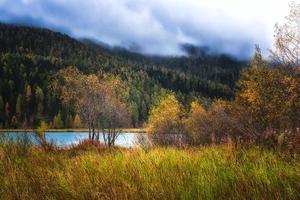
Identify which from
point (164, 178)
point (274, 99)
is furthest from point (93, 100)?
point (164, 178)

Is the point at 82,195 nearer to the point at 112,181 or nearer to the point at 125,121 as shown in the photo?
the point at 112,181

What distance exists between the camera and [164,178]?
6797 mm

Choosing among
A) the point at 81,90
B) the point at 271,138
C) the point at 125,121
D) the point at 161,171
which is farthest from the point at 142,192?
the point at 125,121

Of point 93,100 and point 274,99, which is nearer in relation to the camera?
point 274,99

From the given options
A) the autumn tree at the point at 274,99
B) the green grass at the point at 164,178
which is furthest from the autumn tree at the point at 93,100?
the green grass at the point at 164,178

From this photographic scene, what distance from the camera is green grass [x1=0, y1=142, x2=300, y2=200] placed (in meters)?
6.00

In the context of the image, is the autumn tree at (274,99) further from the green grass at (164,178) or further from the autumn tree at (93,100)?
the autumn tree at (93,100)

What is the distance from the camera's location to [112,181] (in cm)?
716

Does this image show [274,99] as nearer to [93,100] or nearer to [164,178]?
[164,178]

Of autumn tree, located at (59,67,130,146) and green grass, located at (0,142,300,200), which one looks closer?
green grass, located at (0,142,300,200)

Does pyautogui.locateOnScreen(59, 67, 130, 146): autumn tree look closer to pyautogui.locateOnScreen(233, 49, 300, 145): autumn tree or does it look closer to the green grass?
pyautogui.locateOnScreen(233, 49, 300, 145): autumn tree

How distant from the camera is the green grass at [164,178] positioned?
6.00 m

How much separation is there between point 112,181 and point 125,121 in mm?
76605

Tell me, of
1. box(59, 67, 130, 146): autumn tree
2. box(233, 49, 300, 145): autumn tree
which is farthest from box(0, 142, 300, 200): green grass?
box(59, 67, 130, 146): autumn tree
